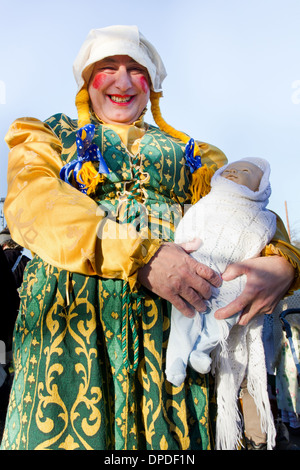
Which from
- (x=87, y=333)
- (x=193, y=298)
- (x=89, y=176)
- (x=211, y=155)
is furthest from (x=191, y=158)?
(x=87, y=333)

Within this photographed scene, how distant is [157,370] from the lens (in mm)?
1488

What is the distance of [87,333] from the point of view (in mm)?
1494

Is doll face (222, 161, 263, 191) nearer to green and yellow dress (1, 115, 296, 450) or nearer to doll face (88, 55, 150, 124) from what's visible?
green and yellow dress (1, 115, 296, 450)

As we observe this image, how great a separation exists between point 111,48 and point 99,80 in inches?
6.3

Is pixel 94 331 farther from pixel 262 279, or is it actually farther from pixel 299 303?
pixel 299 303

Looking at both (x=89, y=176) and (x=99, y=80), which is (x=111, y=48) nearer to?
(x=99, y=80)

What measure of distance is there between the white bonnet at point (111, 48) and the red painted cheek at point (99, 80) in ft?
0.21

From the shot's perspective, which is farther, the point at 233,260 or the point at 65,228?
the point at 233,260

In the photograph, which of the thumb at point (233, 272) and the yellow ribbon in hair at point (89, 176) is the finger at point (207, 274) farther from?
the yellow ribbon in hair at point (89, 176)

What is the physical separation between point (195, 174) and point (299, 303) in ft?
6.20

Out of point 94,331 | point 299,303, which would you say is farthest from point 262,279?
point 299,303

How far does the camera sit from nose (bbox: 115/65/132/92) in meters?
1.97

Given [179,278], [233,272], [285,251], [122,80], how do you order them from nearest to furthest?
[179,278], [233,272], [285,251], [122,80]

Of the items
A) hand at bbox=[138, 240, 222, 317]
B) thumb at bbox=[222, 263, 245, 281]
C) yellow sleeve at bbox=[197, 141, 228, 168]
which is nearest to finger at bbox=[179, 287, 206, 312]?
hand at bbox=[138, 240, 222, 317]
